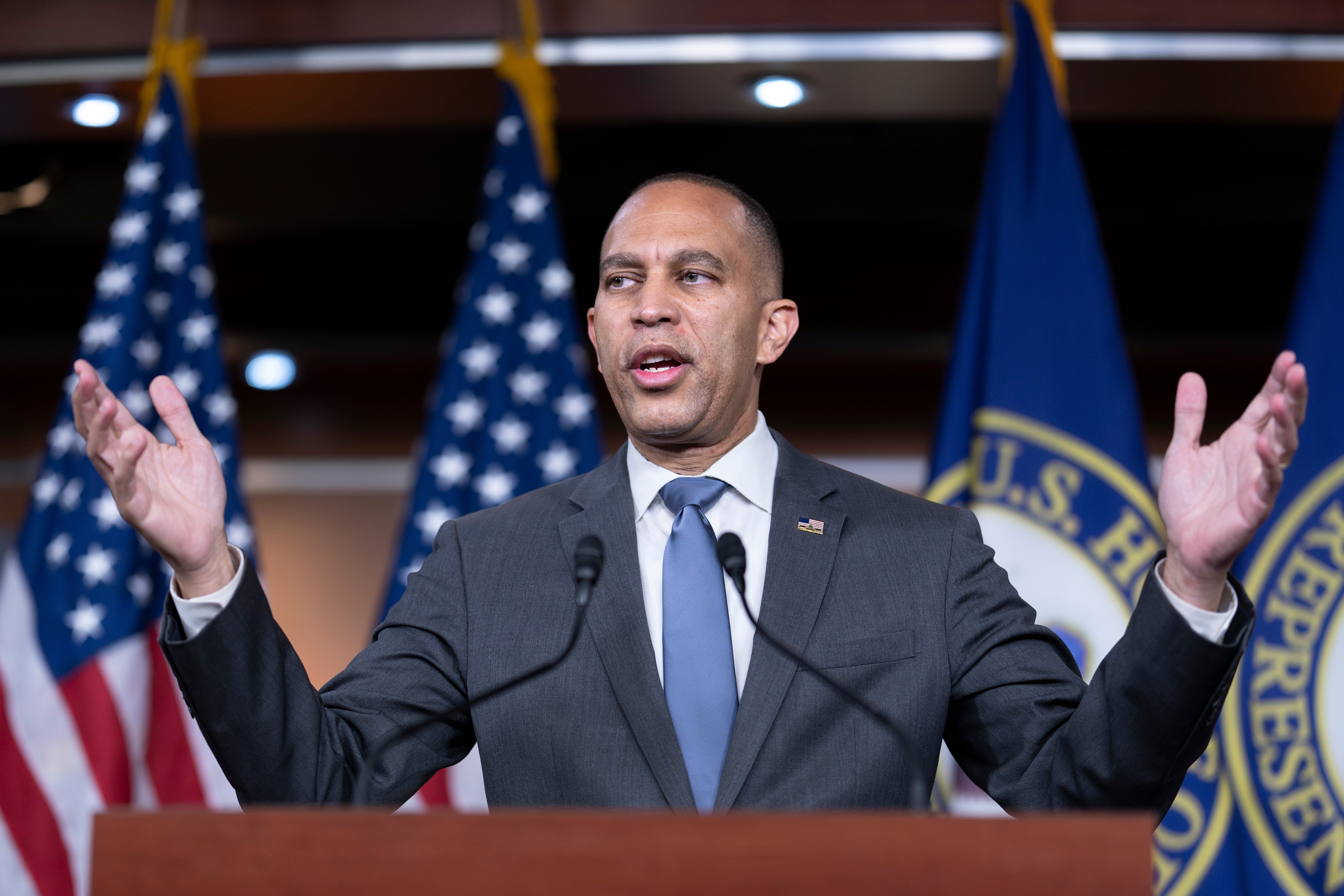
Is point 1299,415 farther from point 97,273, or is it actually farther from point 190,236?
point 97,273

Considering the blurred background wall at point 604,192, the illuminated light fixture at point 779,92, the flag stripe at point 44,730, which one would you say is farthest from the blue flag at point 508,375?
the flag stripe at point 44,730

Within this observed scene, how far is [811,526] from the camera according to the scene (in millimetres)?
1695

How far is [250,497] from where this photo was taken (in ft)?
16.2

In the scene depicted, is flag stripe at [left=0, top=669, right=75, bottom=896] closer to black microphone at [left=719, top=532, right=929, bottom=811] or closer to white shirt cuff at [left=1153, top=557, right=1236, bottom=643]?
black microphone at [left=719, top=532, right=929, bottom=811]

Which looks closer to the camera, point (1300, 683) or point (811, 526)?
point (811, 526)

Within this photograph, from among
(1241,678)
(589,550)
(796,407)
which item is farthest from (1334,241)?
(589,550)

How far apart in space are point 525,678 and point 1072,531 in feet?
6.95

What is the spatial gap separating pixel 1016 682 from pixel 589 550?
575 millimetres

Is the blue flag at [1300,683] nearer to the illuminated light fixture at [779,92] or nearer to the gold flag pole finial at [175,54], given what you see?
the illuminated light fixture at [779,92]

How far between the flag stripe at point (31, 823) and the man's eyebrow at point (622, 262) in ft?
7.38

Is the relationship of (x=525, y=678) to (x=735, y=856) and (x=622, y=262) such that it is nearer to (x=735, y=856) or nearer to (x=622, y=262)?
(x=735, y=856)

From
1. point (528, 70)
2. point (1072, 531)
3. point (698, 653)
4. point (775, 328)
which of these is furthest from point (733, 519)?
point (528, 70)

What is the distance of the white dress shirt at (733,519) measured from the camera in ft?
5.28

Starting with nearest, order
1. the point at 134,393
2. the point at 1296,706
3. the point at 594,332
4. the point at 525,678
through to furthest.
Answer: the point at 525,678, the point at 594,332, the point at 1296,706, the point at 134,393
